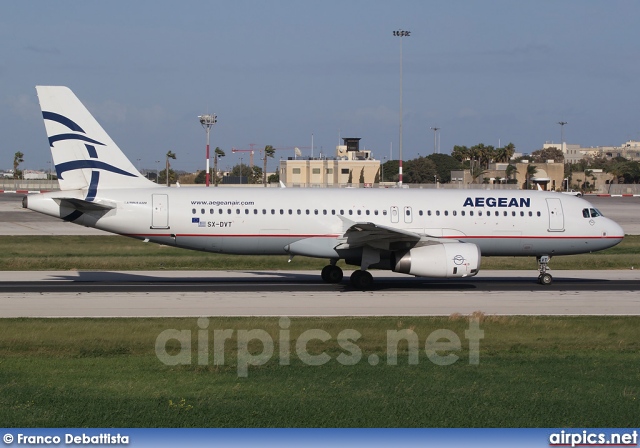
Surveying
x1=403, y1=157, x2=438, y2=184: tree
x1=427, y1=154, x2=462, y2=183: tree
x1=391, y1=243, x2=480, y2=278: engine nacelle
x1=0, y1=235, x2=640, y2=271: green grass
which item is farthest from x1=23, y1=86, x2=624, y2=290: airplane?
x1=427, y1=154, x2=462, y2=183: tree

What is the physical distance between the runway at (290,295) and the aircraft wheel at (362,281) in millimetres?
355

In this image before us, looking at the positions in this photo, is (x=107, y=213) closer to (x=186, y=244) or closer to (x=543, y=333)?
(x=186, y=244)

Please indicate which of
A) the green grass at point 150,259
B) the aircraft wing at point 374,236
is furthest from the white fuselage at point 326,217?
the green grass at point 150,259

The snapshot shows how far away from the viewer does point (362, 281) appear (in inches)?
1080

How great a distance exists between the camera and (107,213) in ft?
88.6

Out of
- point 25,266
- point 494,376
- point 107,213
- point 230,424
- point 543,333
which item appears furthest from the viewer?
point 25,266

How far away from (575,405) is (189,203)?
1773 centimetres

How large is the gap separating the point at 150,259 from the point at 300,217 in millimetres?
11552

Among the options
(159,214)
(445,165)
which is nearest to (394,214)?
(159,214)

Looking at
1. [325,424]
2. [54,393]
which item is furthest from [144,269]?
[325,424]

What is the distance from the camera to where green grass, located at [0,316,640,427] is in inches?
441

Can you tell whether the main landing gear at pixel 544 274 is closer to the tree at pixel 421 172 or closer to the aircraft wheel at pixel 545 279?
the aircraft wheel at pixel 545 279

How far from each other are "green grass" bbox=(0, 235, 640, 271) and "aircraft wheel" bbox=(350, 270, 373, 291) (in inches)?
295

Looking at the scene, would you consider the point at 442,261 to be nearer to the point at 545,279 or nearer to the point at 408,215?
the point at 408,215
